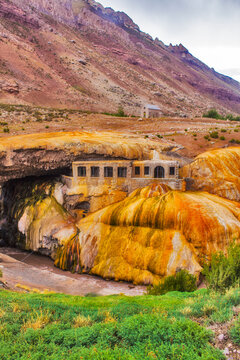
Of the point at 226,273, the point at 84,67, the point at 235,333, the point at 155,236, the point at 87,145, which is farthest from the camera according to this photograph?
the point at 84,67

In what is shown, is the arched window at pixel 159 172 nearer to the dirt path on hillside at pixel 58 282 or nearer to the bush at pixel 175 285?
the dirt path on hillside at pixel 58 282

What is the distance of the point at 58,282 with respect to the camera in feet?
53.1

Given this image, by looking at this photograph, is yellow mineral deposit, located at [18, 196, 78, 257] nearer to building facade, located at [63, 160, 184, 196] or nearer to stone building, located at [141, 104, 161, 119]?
building facade, located at [63, 160, 184, 196]

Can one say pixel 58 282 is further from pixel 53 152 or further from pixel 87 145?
pixel 87 145

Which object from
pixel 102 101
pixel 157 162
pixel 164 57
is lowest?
pixel 157 162

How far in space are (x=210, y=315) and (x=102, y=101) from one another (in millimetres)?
74066

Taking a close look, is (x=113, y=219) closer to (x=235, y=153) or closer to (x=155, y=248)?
(x=155, y=248)

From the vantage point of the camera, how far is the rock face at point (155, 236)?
1642 cm

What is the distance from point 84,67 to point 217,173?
252ft

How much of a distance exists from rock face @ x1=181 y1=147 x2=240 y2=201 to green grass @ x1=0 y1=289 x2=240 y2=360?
50.6 feet

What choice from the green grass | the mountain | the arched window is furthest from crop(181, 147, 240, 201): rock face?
the mountain

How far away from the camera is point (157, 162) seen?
22266 mm

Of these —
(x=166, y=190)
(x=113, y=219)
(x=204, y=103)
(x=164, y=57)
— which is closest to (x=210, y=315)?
(x=113, y=219)

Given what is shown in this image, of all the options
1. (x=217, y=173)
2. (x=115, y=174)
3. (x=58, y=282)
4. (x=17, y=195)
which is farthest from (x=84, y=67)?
(x=58, y=282)
